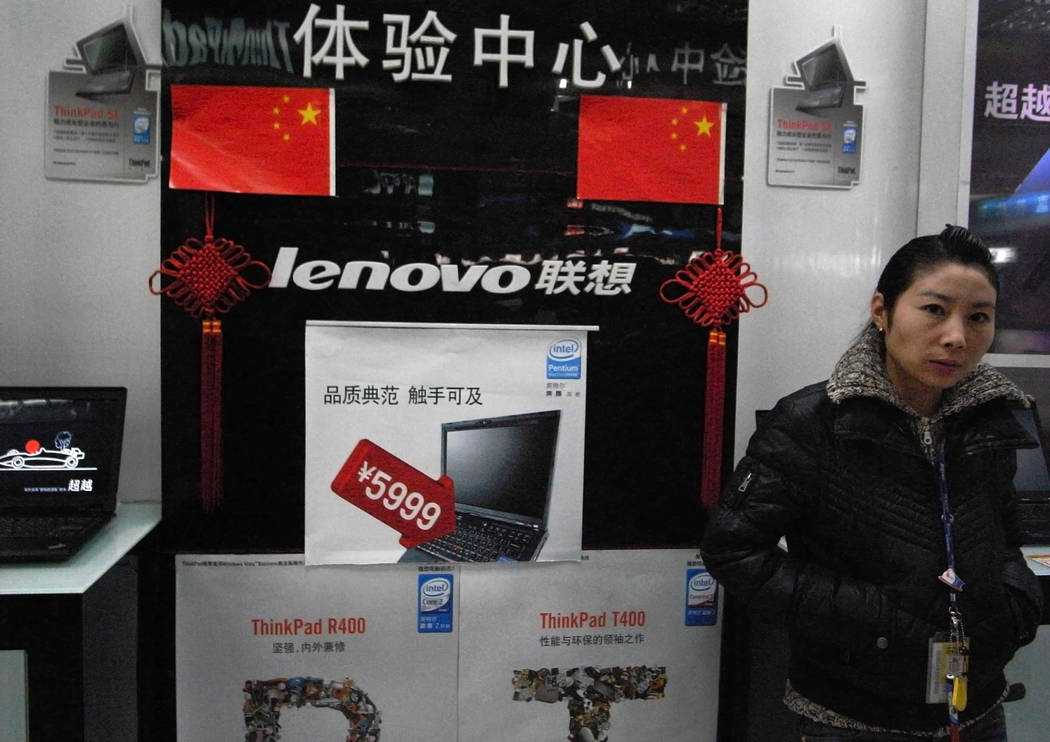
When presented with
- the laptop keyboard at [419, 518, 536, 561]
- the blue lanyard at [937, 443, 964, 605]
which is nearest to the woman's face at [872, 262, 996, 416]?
the blue lanyard at [937, 443, 964, 605]

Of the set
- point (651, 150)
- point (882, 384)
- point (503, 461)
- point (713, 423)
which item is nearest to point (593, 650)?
point (503, 461)

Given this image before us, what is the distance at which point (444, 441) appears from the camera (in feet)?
5.49

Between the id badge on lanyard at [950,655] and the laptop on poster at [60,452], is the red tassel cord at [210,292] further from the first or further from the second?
the id badge on lanyard at [950,655]

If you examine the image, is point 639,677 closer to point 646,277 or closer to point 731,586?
point 731,586

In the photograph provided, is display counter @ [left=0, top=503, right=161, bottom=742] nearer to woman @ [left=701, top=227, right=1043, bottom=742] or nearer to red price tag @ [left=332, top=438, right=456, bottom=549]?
red price tag @ [left=332, top=438, right=456, bottom=549]

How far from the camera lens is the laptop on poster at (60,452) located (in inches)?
57.4

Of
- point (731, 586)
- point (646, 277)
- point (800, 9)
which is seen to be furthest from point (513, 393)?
point (800, 9)

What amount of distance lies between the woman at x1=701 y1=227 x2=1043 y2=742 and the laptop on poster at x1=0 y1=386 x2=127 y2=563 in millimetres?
1196

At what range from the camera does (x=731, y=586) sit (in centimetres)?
124

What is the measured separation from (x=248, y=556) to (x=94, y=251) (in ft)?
2.44

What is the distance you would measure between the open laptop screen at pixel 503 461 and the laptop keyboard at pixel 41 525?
0.72 meters

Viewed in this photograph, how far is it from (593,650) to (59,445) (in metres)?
1.24

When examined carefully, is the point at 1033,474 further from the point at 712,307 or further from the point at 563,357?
the point at 563,357

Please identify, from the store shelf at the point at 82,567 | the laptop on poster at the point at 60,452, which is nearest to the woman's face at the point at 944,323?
the store shelf at the point at 82,567
